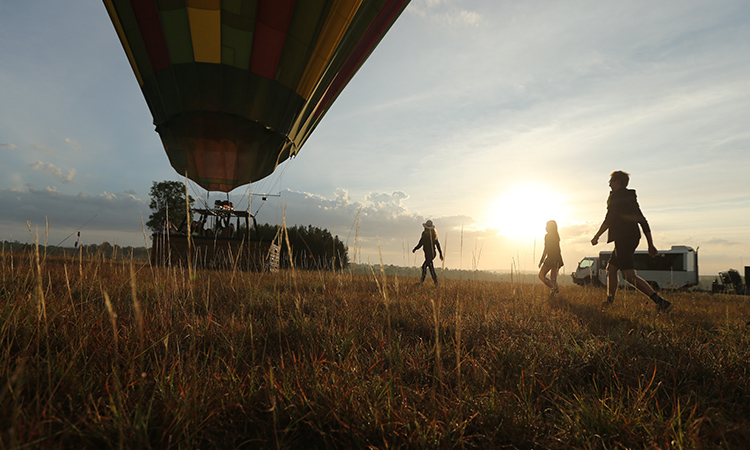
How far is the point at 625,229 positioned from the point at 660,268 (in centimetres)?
2033

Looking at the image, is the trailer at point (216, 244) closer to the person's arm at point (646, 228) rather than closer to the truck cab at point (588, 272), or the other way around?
the person's arm at point (646, 228)

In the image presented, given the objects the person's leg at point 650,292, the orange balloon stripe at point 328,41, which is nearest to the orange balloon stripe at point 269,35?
the orange balloon stripe at point 328,41

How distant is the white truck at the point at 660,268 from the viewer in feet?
60.8

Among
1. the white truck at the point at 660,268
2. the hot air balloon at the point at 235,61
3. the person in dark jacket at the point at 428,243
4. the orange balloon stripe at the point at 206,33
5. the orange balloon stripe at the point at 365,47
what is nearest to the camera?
the orange balloon stripe at the point at 206,33

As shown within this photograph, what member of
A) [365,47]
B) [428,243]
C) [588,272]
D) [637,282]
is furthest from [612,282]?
[588,272]

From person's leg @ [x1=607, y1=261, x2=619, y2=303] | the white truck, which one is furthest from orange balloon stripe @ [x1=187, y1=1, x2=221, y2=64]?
the white truck

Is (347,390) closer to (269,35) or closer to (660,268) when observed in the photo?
(269,35)

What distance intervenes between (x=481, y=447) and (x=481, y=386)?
48 cm

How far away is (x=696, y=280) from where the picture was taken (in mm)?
18328

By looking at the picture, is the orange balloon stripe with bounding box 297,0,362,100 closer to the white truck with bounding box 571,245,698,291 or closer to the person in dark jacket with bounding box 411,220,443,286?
the person in dark jacket with bounding box 411,220,443,286

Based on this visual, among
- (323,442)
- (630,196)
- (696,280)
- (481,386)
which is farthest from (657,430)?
(696,280)

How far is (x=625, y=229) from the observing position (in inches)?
206

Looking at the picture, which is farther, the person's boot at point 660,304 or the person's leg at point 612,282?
the person's leg at point 612,282

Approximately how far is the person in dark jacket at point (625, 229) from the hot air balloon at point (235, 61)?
622 cm
